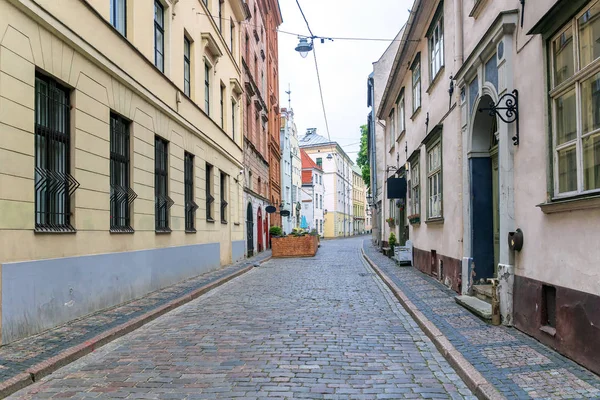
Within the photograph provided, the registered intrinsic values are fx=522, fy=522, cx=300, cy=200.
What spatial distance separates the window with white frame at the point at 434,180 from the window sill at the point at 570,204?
19.7 ft

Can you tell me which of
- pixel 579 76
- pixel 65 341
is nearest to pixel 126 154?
pixel 65 341

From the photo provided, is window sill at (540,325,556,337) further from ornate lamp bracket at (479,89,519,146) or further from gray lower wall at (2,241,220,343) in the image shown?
gray lower wall at (2,241,220,343)

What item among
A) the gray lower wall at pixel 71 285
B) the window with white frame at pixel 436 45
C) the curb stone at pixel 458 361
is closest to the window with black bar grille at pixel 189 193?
the gray lower wall at pixel 71 285

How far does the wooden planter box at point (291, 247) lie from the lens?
81.2 feet

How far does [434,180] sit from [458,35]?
4.01 metres

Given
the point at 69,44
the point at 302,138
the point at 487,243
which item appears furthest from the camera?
the point at 302,138

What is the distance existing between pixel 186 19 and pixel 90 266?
844 centimetres

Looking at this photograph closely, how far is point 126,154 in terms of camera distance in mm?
10031

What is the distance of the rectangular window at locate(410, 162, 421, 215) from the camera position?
597 inches

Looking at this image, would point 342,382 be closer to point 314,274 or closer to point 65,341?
point 65,341

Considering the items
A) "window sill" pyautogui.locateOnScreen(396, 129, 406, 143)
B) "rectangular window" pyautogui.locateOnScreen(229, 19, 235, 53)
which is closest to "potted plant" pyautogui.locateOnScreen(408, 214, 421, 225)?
"window sill" pyautogui.locateOnScreen(396, 129, 406, 143)

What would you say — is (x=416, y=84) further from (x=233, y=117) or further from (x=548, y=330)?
(x=548, y=330)

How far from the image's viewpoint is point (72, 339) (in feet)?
21.1

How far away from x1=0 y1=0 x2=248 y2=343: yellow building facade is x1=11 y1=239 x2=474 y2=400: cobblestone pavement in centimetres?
128
